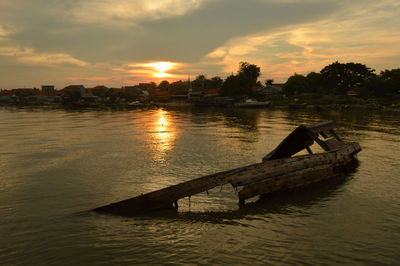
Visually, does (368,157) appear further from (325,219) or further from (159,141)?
(159,141)

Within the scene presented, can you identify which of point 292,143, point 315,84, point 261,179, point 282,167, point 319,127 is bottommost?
point 261,179

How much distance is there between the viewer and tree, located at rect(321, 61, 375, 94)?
87938 millimetres

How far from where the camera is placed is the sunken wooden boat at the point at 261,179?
30.1 feet

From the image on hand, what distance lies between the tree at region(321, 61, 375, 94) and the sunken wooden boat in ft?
285

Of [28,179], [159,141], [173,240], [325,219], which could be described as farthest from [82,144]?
[325,219]

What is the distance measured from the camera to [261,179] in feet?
32.4

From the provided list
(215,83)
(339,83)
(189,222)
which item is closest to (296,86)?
(339,83)

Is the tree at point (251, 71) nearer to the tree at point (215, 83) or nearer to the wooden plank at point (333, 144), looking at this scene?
the tree at point (215, 83)

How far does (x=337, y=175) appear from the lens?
12672 mm

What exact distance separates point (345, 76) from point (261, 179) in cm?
9263

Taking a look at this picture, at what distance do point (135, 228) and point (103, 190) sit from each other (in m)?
4.26

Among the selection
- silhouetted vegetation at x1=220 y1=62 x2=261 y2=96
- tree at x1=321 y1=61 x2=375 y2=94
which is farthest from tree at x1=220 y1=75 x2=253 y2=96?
tree at x1=321 y1=61 x2=375 y2=94

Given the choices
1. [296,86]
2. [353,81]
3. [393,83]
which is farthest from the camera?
[296,86]

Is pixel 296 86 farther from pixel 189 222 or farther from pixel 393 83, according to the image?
pixel 189 222
